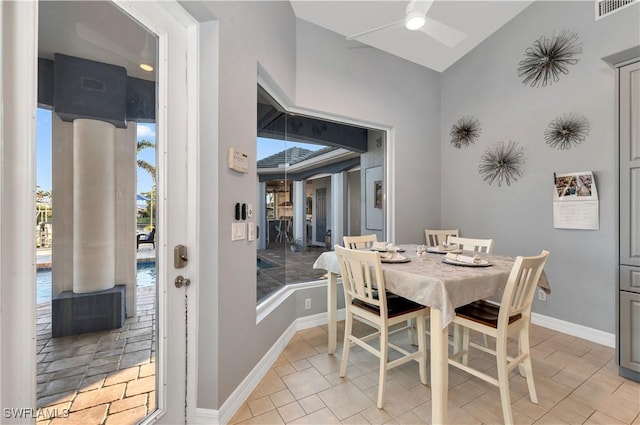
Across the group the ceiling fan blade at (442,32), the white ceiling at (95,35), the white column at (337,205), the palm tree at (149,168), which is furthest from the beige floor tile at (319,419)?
the ceiling fan blade at (442,32)

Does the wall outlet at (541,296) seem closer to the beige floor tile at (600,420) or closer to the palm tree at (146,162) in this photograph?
the beige floor tile at (600,420)

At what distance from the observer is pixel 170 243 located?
4.85ft

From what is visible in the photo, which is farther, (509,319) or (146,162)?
(509,319)

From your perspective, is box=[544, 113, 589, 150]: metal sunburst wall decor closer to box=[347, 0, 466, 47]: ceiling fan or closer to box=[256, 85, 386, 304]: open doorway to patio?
box=[347, 0, 466, 47]: ceiling fan

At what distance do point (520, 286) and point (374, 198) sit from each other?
2491mm

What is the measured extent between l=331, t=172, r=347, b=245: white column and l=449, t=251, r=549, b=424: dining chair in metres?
2.57

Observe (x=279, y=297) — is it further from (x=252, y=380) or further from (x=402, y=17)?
(x=402, y=17)

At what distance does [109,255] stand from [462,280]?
1931mm

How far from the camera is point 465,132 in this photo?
382cm

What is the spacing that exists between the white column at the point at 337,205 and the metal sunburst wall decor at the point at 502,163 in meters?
2.08

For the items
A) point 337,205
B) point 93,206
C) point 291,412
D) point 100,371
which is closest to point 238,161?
point 93,206

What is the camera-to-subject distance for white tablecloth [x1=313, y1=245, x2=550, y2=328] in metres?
1.63

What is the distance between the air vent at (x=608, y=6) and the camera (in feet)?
8.15

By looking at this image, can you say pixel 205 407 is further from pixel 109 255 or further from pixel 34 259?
pixel 34 259
